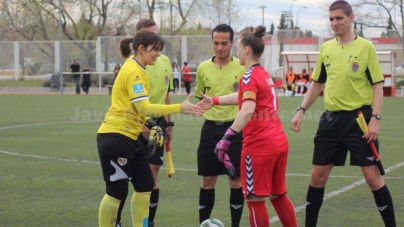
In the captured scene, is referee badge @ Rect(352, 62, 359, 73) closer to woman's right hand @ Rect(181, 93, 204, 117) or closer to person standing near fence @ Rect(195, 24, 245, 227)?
person standing near fence @ Rect(195, 24, 245, 227)

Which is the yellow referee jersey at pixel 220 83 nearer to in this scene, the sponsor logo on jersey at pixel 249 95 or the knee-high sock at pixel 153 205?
the knee-high sock at pixel 153 205

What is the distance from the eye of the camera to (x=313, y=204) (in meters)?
6.81

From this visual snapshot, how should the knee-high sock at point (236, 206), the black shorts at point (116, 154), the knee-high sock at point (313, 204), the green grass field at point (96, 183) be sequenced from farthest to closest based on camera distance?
the green grass field at point (96, 183) < the knee-high sock at point (236, 206) < the knee-high sock at point (313, 204) < the black shorts at point (116, 154)

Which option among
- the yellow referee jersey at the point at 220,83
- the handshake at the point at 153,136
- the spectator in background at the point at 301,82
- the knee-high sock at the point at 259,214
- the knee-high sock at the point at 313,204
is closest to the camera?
the knee-high sock at the point at 259,214

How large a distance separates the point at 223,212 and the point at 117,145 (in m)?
2.24

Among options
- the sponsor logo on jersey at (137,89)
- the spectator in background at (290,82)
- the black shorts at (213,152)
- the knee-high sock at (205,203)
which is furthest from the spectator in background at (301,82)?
the sponsor logo on jersey at (137,89)

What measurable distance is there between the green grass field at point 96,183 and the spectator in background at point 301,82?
16.9 m

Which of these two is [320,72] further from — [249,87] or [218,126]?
[249,87]

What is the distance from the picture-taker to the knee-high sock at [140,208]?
646 centimetres

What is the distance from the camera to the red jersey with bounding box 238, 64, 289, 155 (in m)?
5.80

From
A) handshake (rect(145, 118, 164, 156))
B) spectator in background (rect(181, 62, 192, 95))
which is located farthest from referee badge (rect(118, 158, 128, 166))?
spectator in background (rect(181, 62, 192, 95))

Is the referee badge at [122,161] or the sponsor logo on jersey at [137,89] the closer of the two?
the sponsor logo on jersey at [137,89]

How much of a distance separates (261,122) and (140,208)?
1.49 m

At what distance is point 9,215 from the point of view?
771 centimetres
